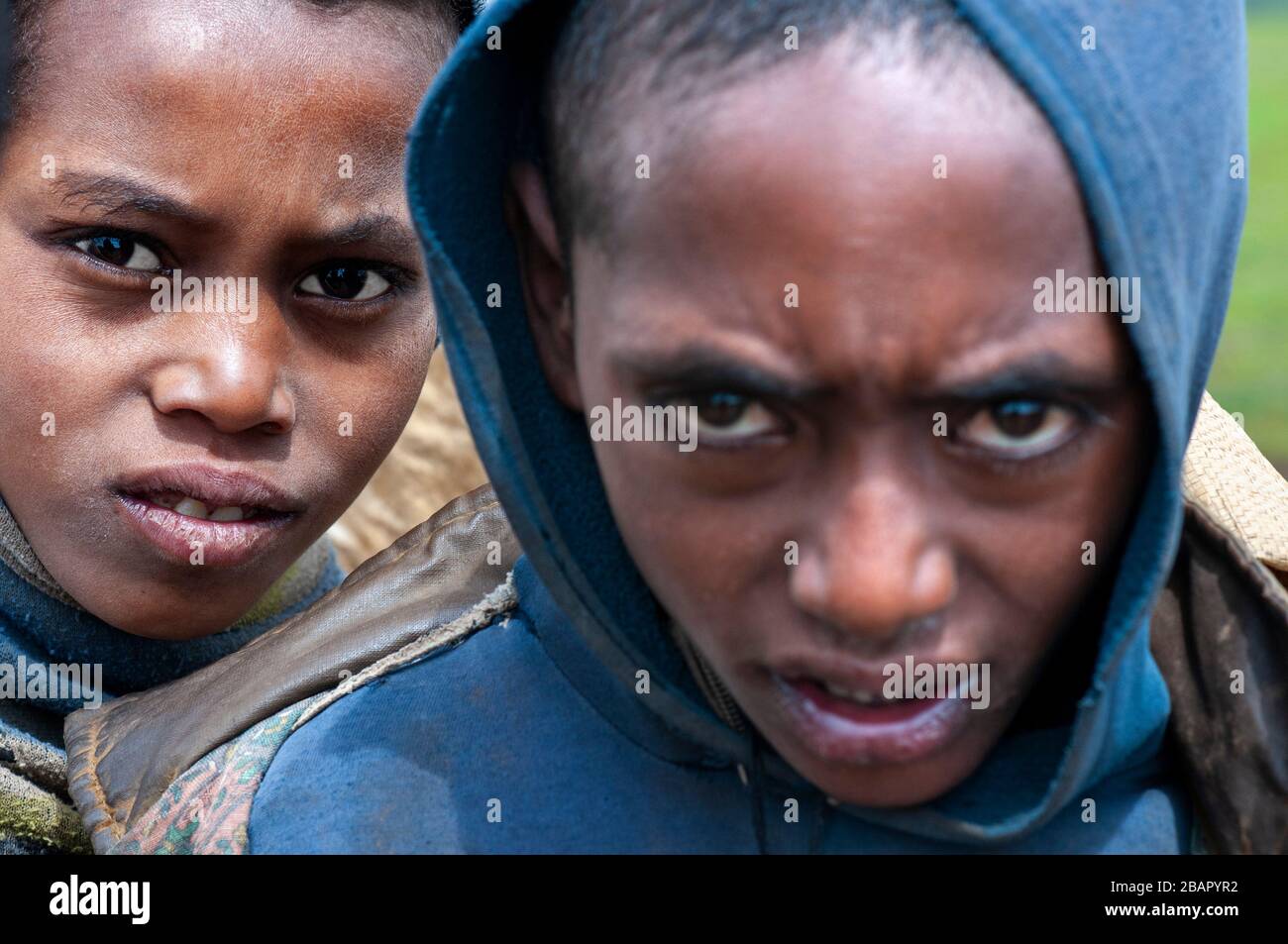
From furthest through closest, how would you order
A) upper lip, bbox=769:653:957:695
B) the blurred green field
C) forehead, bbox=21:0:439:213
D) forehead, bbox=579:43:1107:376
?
the blurred green field, forehead, bbox=21:0:439:213, upper lip, bbox=769:653:957:695, forehead, bbox=579:43:1107:376

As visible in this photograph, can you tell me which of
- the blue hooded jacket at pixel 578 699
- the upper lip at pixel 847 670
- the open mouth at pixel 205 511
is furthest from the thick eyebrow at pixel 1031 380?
the open mouth at pixel 205 511

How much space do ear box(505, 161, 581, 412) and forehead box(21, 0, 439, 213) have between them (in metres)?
0.51

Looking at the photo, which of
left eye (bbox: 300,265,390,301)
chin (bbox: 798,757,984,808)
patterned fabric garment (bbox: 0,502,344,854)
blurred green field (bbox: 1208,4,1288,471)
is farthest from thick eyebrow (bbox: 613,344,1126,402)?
blurred green field (bbox: 1208,4,1288,471)

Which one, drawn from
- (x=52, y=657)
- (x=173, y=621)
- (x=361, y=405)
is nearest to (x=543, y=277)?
(x=361, y=405)

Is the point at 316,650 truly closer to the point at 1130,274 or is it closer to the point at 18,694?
the point at 18,694

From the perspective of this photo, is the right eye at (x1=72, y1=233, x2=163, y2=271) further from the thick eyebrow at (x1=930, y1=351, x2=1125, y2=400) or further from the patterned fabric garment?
the thick eyebrow at (x1=930, y1=351, x2=1125, y2=400)

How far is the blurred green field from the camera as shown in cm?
743

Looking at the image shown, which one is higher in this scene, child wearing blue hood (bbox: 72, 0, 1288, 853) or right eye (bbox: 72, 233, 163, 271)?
right eye (bbox: 72, 233, 163, 271)

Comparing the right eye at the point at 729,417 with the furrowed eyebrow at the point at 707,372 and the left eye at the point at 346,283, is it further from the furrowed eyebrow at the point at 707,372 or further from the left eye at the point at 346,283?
the left eye at the point at 346,283

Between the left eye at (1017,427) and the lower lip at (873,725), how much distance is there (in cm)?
23

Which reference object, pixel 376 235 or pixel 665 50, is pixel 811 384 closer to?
pixel 665 50

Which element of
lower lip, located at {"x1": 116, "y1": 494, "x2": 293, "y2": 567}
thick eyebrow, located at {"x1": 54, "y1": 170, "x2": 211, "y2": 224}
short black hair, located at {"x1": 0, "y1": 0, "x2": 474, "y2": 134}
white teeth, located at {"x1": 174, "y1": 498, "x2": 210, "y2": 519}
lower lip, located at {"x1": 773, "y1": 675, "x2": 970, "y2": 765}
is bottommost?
lower lip, located at {"x1": 773, "y1": 675, "x2": 970, "y2": 765}

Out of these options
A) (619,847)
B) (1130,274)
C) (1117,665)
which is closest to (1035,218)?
(1130,274)

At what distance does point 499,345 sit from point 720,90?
0.41 m
